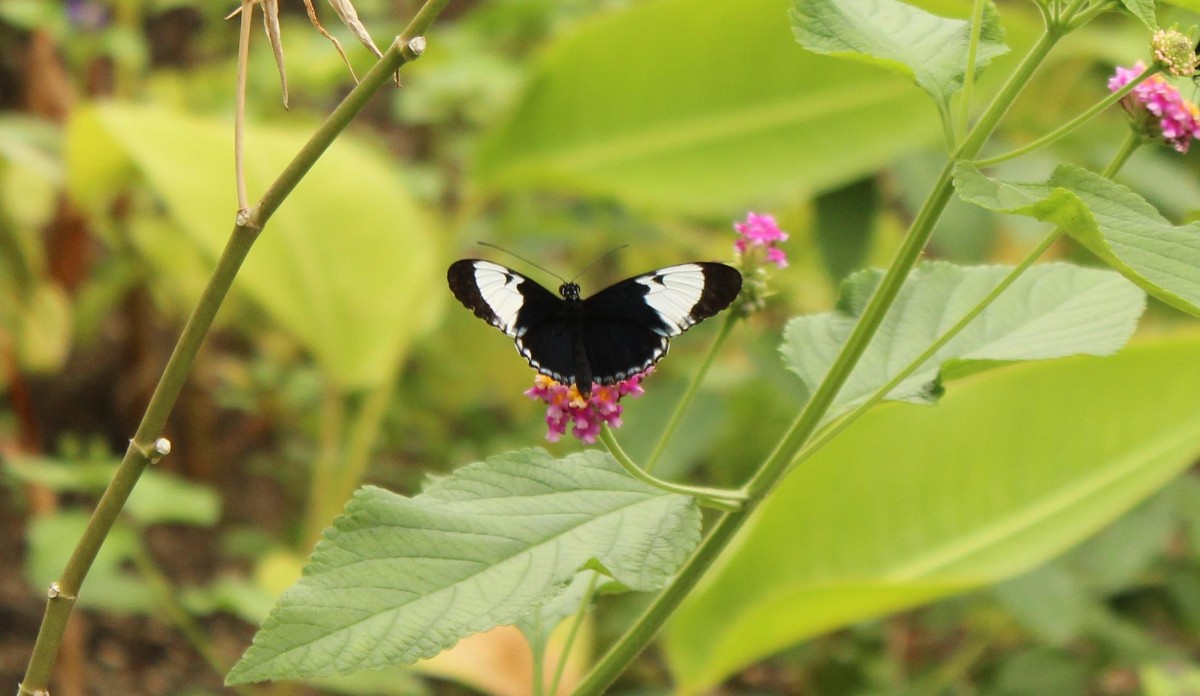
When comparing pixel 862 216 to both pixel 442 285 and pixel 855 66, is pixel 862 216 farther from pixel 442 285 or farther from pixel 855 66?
pixel 442 285

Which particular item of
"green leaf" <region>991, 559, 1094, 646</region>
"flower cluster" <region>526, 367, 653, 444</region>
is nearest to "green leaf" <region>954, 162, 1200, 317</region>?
"flower cluster" <region>526, 367, 653, 444</region>

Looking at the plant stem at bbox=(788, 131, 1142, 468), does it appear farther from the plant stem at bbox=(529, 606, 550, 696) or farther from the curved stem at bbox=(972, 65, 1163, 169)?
the plant stem at bbox=(529, 606, 550, 696)

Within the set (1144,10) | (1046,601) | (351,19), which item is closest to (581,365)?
(351,19)

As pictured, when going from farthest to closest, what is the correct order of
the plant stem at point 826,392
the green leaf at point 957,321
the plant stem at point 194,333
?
the green leaf at point 957,321 → the plant stem at point 826,392 → the plant stem at point 194,333

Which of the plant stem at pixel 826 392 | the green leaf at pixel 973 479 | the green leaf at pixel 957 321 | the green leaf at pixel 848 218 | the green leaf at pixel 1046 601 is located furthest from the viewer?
the green leaf at pixel 848 218

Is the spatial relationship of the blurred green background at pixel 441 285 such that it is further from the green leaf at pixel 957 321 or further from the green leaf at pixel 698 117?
the green leaf at pixel 957 321

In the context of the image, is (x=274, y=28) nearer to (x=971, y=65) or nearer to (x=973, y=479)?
(x=971, y=65)

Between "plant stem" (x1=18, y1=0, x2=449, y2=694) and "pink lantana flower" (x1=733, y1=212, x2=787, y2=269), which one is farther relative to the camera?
"pink lantana flower" (x1=733, y1=212, x2=787, y2=269)

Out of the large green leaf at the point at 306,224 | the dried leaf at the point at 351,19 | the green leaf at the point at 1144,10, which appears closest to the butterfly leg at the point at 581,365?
the dried leaf at the point at 351,19

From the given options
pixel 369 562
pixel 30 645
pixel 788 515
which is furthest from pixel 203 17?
pixel 369 562
